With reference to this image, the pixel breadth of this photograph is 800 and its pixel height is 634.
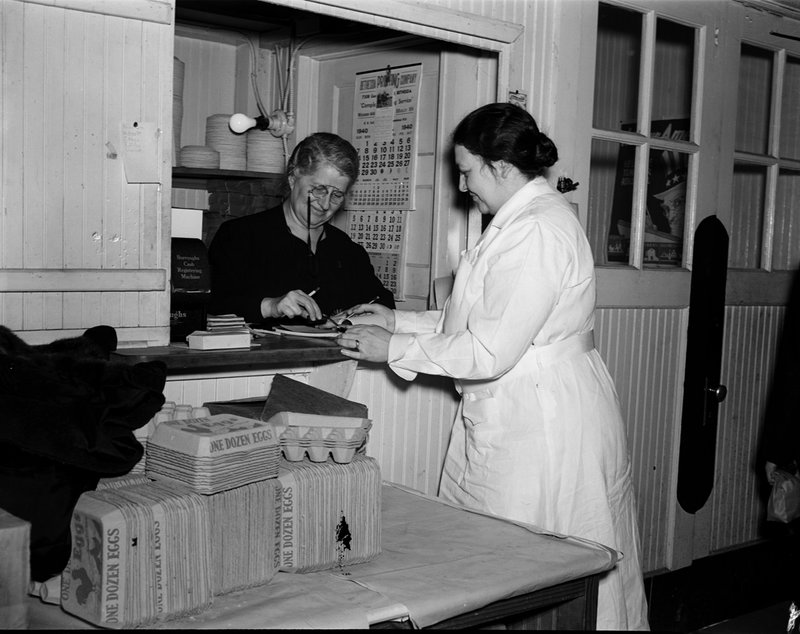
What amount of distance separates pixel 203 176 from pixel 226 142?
0.18m

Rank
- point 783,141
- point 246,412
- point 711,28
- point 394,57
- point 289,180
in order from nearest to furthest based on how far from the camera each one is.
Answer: point 246,412 → point 289,180 → point 711,28 → point 394,57 → point 783,141

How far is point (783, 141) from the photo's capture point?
14.3 feet

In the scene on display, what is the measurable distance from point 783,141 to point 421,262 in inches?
75.5

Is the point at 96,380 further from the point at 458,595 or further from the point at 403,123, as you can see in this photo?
the point at 403,123

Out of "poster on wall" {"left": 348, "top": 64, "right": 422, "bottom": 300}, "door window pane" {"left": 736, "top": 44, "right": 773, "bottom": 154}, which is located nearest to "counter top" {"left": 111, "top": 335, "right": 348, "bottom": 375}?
"poster on wall" {"left": 348, "top": 64, "right": 422, "bottom": 300}

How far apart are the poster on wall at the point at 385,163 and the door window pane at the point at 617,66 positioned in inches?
30.4

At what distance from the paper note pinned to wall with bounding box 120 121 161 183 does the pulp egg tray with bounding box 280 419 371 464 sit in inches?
29.3

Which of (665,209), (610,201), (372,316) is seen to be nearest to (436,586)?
(372,316)

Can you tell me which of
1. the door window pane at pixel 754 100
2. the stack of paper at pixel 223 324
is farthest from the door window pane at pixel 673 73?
the stack of paper at pixel 223 324

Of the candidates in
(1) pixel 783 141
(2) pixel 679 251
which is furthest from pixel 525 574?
(1) pixel 783 141

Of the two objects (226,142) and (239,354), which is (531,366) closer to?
(239,354)

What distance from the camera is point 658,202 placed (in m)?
3.73

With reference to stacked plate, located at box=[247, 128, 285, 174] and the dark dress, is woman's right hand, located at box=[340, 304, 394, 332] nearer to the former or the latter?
the dark dress

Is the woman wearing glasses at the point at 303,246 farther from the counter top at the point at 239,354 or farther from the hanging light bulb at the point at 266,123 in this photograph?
the hanging light bulb at the point at 266,123
